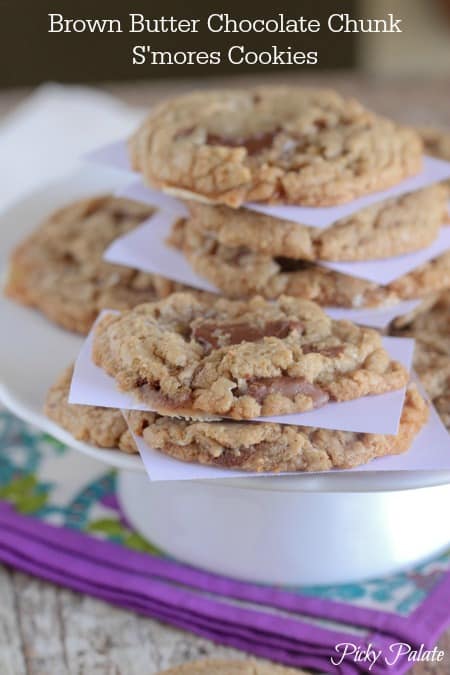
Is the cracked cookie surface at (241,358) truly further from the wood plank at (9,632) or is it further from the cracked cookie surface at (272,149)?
the wood plank at (9,632)

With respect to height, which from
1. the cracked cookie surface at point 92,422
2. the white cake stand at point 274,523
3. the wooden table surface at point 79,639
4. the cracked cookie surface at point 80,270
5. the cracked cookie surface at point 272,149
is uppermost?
the cracked cookie surface at point 272,149

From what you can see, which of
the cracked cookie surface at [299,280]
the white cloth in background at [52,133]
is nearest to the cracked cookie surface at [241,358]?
the cracked cookie surface at [299,280]

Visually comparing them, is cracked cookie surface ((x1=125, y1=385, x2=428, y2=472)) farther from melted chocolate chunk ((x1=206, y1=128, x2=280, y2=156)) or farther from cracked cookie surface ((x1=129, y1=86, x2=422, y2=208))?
melted chocolate chunk ((x1=206, y1=128, x2=280, y2=156))

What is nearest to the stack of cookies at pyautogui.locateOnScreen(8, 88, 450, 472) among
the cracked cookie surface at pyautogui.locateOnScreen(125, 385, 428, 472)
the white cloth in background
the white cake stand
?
the cracked cookie surface at pyautogui.locateOnScreen(125, 385, 428, 472)

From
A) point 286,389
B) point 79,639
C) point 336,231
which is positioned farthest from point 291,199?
point 79,639

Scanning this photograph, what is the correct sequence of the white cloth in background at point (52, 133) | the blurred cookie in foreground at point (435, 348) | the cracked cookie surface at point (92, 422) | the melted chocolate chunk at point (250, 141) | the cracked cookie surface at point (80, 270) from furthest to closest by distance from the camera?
1. the white cloth in background at point (52, 133)
2. the cracked cookie surface at point (80, 270)
3. the melted chocolate chunk at point (250, 141)
4. the blurred cookie in foreground at point (435, 348)
5. the cracked cookie surface at point (92, 422)

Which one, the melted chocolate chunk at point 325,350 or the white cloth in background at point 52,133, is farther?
the white cloth in background at point 52,133

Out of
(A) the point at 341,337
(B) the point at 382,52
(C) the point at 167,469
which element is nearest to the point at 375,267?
(A) the point at 341,337

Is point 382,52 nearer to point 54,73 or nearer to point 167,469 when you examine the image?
point 54,73
